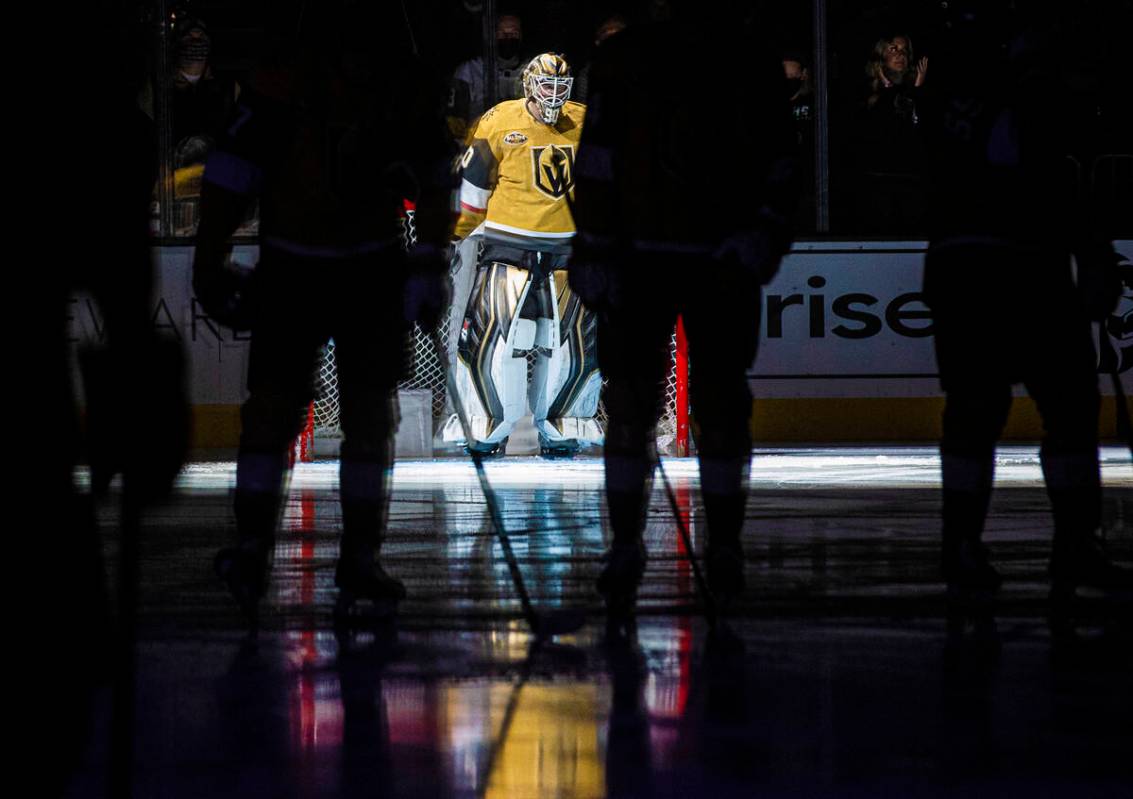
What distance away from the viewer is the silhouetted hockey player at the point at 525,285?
1186cm

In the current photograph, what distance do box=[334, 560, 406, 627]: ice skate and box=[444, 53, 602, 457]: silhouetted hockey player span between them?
23.2 feet

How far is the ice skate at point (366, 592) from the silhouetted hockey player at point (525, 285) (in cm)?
706

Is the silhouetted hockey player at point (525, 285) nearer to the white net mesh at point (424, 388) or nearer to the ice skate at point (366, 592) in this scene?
the white net mesh at point (424, 388)

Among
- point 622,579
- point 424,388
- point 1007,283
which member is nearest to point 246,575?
point 622,579

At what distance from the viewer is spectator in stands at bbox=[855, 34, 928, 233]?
1312cm

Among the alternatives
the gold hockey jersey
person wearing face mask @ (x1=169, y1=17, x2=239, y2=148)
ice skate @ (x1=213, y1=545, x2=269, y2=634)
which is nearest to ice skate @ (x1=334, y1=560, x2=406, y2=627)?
ice skate @ (x1=213, y1=545, x2=269, y2=634)

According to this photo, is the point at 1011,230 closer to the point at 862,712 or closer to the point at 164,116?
the point at 862,712

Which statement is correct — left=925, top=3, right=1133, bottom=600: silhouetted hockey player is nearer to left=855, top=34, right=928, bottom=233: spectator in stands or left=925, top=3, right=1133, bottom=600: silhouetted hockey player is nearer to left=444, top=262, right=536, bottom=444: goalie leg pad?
left=444, top=262, right=536, bottom=444: goalie leg pad

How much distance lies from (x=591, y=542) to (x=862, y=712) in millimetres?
3119

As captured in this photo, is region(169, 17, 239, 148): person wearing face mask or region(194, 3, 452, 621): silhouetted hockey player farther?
region(169, 17, 239, 148): person wearing face mask

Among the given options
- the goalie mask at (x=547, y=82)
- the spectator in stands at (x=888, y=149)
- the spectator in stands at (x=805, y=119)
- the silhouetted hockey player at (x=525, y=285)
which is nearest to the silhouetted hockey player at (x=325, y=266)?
the goalie mask at (x=547, y=82)

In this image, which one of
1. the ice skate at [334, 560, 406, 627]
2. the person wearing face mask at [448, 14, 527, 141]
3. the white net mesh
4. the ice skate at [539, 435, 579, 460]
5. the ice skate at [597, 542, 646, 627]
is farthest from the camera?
the person wearing face mask at [448, 14, 527, 141]

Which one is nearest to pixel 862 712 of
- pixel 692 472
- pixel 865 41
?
pixel 692 472

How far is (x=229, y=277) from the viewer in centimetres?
490
